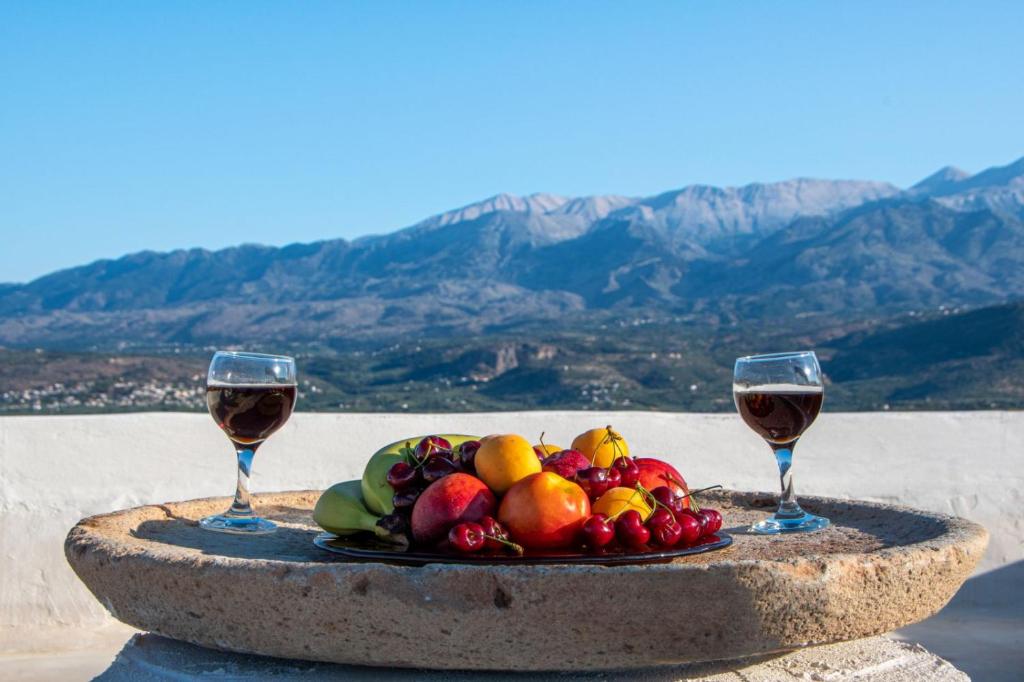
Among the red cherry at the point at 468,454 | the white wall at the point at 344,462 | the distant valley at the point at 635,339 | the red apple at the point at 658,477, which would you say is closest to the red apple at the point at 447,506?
the red cherry at the point at 468,454

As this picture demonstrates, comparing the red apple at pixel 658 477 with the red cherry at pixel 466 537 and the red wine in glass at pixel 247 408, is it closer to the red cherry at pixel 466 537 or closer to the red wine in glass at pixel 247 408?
the red cherry at pixel 466 537

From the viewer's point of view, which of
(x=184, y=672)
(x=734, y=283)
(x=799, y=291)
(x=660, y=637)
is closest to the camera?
(x=660, y=637)

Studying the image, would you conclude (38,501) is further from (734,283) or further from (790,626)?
(734,283)

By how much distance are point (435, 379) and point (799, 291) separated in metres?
94.0

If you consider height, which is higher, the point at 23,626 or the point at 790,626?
the point at 790,626

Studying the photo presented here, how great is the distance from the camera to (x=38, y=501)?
13.6 feet

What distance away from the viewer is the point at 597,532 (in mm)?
1696

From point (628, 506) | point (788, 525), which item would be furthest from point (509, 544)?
point (788, 525)

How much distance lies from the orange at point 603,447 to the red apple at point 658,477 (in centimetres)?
7

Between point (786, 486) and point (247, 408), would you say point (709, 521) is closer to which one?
point (786, 486)

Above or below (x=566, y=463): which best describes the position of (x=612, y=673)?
below

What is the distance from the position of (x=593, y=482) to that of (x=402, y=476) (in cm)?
31

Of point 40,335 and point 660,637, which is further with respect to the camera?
point 40,335

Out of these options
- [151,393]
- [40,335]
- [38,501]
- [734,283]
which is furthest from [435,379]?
[734,283]
